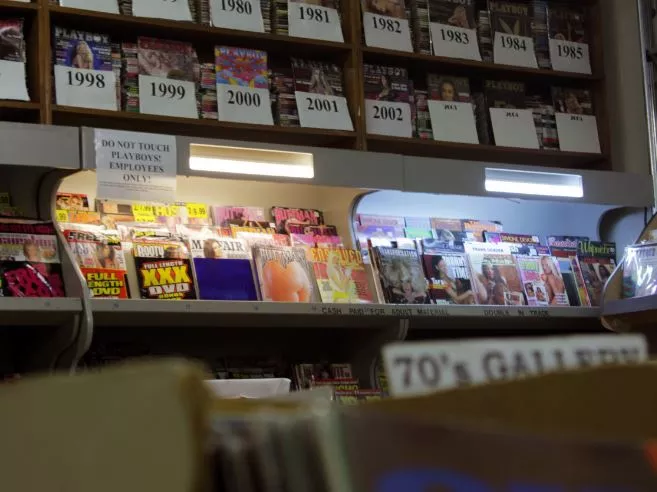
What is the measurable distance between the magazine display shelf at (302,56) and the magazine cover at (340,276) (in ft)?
1.53

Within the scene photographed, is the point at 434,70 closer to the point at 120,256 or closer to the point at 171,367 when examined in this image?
the point at 120,256

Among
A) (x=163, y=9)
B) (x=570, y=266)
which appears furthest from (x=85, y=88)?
(x=570, y=266)

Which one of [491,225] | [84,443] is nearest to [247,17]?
[491,225]

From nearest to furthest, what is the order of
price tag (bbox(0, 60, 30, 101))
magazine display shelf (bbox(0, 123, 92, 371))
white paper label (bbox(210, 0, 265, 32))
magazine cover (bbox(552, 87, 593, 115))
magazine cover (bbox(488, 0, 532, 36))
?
magazine display shelf (bbox(0, 123, 92, 371)), price tag (bbox(0, 60, 30, 101)), white paper label (bbox(210, 0, 265, 32)), magazine cover (bbox(488, 0, 532, 36)), magazine cover (bbox(552, 87, 593, 115))

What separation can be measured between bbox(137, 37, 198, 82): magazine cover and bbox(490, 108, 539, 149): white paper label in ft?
4.05

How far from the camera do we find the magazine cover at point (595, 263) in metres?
4.00

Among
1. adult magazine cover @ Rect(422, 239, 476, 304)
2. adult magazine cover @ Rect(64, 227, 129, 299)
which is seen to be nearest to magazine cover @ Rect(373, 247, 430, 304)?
adult magazine cover @ Rect(422, 239, 476, 304)

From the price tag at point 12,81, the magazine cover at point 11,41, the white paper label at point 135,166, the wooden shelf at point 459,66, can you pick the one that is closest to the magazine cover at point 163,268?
the white paper label at point 135,166

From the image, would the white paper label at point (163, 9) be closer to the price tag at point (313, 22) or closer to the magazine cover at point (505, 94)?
the price tag at point (313, 22)

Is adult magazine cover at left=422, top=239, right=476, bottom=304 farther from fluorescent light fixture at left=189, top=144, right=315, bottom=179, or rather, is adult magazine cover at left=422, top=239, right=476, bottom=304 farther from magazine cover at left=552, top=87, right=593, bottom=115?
magazine cover at left=552, top=87, right=593, bottom=115

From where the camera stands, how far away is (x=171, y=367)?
235mm

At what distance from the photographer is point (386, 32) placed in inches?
155

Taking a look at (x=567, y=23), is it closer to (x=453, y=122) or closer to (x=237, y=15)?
(x=453, y=122)

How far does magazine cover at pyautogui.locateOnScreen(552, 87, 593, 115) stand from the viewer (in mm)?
4379
